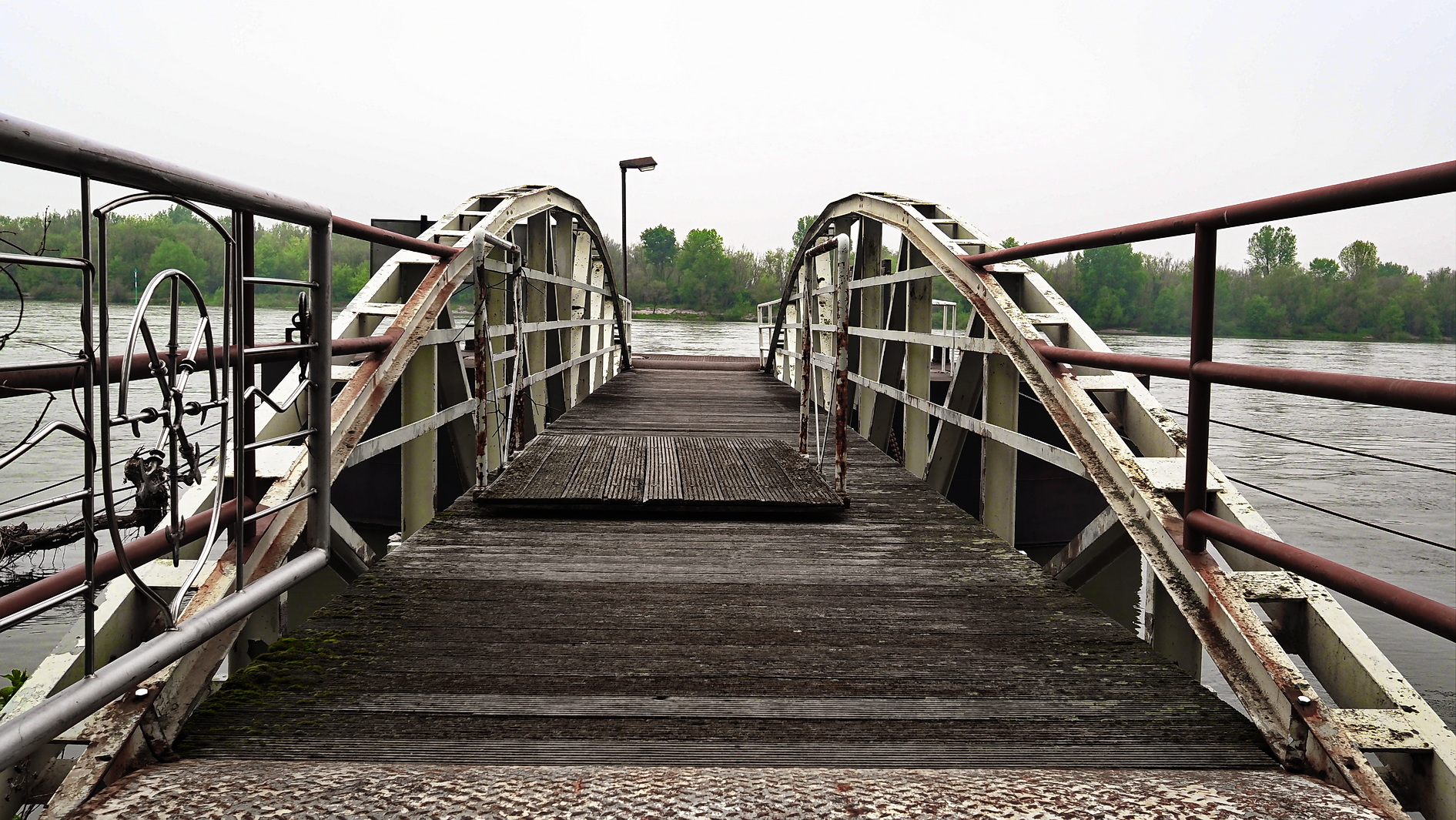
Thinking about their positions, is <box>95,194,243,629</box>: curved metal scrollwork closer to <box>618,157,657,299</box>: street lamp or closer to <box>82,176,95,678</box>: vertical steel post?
<box>82,176,95,678</box>: vertical steel post

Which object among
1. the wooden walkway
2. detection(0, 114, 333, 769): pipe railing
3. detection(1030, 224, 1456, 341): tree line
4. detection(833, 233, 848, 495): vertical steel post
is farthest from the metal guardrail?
detection(1030, 224, 1456, 341): tree line

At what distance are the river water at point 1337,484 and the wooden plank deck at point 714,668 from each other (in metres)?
0.93

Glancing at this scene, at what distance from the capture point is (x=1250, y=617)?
2.03 metres

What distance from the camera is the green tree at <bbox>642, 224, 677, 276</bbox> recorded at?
91938 millimetres

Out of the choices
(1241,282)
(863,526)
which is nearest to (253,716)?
(863,526)

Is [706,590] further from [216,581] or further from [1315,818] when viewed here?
[1315,818]

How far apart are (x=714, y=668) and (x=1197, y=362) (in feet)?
4.48

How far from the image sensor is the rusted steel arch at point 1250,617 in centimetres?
166

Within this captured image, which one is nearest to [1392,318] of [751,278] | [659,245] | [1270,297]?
[1270,297]

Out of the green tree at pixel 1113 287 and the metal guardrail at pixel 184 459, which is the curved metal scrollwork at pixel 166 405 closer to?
the metal guardrail at pixel 184 459

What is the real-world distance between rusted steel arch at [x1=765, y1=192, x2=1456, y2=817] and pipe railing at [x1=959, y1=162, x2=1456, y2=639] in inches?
4.9

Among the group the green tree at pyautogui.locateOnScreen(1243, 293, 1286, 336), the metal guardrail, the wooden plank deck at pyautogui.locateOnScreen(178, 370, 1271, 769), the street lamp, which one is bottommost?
the wooden plank deck at pyautogui.locateOnScreen(178, 370, 1271, 769)

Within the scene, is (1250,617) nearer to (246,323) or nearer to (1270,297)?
(246,323)

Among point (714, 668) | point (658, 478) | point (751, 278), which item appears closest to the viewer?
point (714, 668)
